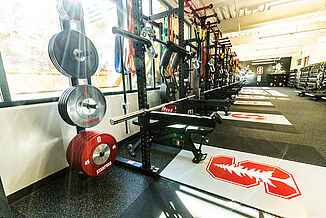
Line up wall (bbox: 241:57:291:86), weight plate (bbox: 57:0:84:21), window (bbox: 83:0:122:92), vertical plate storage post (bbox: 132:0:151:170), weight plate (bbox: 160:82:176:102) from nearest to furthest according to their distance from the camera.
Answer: weight plate (bbox: 57:0:84:21) < vertical plate storage post (bbox: 132:0:151:170) < window (bbox: 83:0:122:92) < weight plate (bbox: 160:82:176:102) < wall (bbox: 241:57:291:86)

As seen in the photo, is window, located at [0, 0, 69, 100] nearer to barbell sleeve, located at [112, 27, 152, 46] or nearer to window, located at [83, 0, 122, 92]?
window, located at [83, 0, 122, 92]

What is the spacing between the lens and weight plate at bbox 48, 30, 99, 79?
51.3 inches

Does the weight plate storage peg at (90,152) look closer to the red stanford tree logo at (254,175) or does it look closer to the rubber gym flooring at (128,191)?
the rubber gym flooring at (128,191)

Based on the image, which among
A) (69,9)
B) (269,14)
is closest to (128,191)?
(69,9)

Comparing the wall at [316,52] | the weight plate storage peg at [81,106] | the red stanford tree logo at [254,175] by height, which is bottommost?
the red stanford tree logo at [254,175]

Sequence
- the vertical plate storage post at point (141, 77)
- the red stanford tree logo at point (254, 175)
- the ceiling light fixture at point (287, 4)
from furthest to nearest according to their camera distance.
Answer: the ceiling light fixture at point (287, 4)
the vertical plate storage post at point (141, 77)
the red stanford tree logo at point (254, 175)

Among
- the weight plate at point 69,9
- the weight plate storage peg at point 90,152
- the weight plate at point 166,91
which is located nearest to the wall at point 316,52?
the weight plate at point 166,91

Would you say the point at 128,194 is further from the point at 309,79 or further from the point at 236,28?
the point at 309,79

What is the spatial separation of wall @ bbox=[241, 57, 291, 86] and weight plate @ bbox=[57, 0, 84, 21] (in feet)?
66.3

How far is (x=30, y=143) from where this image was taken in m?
1.52

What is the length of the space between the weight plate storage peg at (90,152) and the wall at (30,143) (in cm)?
29

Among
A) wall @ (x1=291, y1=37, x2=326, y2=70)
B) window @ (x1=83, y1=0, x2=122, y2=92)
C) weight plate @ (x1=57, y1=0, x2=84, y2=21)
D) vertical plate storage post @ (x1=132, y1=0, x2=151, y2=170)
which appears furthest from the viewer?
wall @ (x1=291, y1=37, x2=326, y2=70)

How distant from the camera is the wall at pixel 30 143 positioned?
1.37 metres

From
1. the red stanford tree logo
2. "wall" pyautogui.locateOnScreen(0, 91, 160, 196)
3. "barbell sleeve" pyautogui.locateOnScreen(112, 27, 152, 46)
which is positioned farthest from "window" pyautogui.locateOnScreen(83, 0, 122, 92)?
the red stanford tree logo
